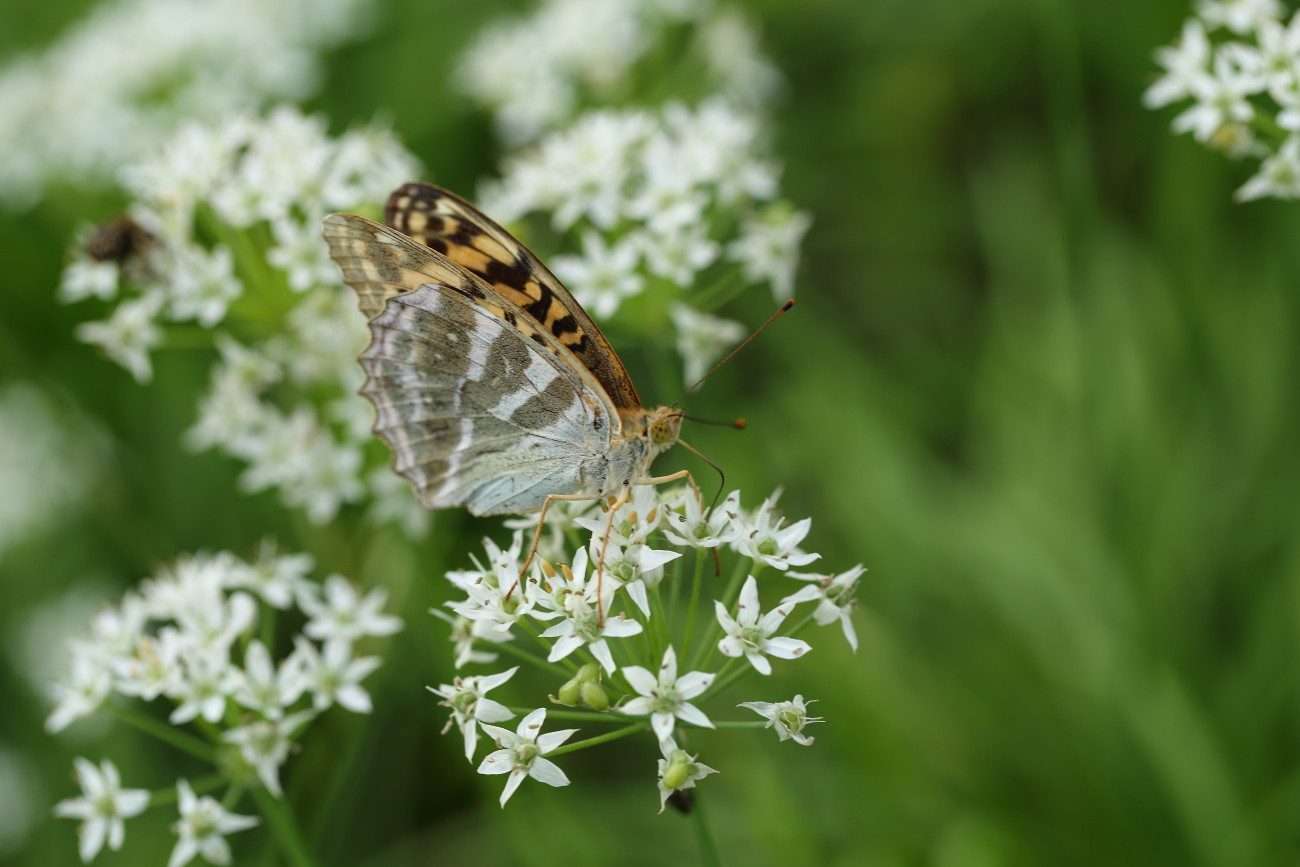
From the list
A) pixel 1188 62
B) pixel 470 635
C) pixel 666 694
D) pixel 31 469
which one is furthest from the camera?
pixel 31 469

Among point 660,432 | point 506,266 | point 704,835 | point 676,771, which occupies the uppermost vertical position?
point 506,266

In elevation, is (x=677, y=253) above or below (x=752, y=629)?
above

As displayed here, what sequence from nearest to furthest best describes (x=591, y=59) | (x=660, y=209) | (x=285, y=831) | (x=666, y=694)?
(x=666, y=694), (x=285, y=831), (x=660, y=209), (x=591, y=59)

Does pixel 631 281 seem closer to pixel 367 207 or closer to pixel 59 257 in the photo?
pixel 367 207

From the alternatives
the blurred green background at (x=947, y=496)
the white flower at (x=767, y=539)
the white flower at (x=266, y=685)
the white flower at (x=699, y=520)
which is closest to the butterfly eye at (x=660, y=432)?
the white flower at (x=699, y=520)

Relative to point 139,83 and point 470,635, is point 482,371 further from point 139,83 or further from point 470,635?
point 139,83

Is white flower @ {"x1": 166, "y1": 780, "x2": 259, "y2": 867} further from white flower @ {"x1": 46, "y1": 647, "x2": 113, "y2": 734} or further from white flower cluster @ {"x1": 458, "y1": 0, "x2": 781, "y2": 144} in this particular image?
white flower cluster @ {"x1": 458, "y1": 0, "x2": 781, "y2": 144}

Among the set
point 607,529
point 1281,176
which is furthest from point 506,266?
point 1281,176
